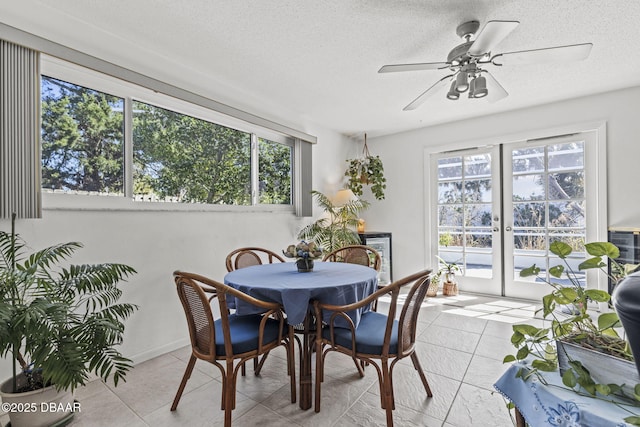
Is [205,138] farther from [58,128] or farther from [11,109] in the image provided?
[11,109]

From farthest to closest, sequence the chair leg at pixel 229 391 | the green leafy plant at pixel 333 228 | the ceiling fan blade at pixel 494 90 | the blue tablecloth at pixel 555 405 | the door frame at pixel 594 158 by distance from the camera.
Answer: the green leafy plant at pixel 333 228 → the door frame at pixel 594 158 → the ceiling fan blade at pixel 494 90 → the chair leg at pixel 229 391 → the blue tablecloth at pixel 555 405

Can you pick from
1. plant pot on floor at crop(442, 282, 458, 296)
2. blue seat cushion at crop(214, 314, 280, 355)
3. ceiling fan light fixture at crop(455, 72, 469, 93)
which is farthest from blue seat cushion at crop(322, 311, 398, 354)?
plant pot on floor at crop(442, 282, 458, 296)

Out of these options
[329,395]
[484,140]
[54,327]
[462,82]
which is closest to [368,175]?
[484,140]

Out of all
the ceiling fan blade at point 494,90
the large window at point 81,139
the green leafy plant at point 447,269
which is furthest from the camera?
the green leafy plant at point 447,269

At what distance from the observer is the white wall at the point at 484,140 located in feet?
10.3

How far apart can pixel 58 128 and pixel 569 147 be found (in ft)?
16.1

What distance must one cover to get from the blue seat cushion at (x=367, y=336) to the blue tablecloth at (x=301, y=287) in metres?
0.09

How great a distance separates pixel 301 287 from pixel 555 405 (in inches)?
44.9

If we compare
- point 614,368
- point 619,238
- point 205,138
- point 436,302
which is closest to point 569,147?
point 619,238

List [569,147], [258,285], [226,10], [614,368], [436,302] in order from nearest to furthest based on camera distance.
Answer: [614,368] → [258,285] → [226,10] → [569,147] → [436,302]

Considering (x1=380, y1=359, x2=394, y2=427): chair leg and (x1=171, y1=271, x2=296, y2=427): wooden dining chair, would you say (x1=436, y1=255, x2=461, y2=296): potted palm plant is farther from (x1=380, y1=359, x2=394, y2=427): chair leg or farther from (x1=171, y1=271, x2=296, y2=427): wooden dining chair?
(x1=171, y1=271, x2=296, y2=427): wooden dining chair

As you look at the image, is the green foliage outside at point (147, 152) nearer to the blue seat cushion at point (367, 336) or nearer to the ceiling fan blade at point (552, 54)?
the blue seat cushion at point (367, 336)

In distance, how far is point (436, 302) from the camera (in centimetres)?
383

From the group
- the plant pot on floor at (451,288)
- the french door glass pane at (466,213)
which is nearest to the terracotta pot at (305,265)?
the plant pot on floor at (451,288)
